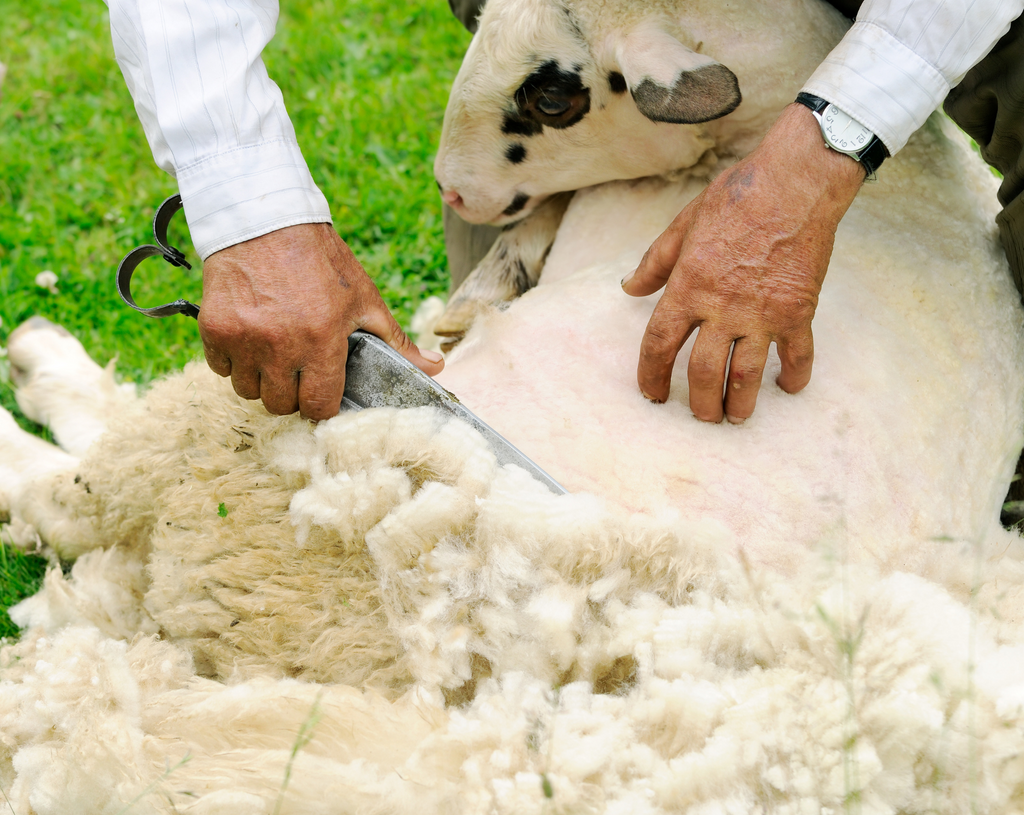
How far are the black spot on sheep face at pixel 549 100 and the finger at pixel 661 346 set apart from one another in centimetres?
72

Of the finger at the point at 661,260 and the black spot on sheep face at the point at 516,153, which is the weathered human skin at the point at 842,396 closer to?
the finger at the point at 661,260

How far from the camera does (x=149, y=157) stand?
12.7 feet

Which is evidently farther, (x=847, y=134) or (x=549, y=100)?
(x=549, y=100)

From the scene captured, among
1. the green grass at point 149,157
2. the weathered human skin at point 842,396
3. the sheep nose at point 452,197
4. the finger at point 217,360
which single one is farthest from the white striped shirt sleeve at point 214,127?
the green grass at point 149,157

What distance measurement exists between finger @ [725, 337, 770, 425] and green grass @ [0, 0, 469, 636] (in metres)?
1.98

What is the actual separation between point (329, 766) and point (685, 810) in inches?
18.9

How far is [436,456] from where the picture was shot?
1417 millimetres

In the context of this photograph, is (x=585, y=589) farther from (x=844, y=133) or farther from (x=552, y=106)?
(x=552, y=106)

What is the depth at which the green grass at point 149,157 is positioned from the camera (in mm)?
3230

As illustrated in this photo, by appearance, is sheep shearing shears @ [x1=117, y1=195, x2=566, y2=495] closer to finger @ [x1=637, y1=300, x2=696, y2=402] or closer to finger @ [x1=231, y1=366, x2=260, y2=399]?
finger @ [x1=231, y1=366, x2=260, y2=399]

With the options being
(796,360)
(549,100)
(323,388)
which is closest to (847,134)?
(796,360)

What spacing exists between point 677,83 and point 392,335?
28.9 inches

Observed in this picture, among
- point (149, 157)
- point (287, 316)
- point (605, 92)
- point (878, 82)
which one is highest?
point (878, 82)

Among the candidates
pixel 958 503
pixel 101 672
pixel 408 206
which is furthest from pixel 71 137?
pixel 958 503
